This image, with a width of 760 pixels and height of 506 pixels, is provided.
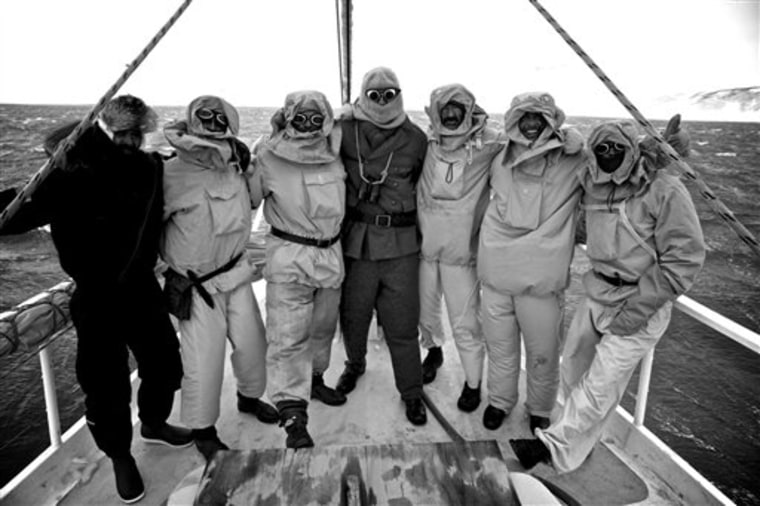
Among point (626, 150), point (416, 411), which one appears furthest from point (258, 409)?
point (626, 150)

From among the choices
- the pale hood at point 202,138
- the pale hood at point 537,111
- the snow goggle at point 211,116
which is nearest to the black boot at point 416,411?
the pale hood at point 537,111

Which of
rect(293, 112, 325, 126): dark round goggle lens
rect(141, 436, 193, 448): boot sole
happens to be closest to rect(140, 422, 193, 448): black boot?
rect(141, 436, 193, 448): boot sole

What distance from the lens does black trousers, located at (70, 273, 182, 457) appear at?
2031mm

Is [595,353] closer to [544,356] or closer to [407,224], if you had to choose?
[544,356]

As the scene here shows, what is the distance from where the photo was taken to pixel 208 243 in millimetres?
2299

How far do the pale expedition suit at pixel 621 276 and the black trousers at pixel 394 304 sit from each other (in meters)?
0.80

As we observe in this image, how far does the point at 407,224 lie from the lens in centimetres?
275

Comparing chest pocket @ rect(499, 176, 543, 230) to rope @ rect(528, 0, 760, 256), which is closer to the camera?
rope @ rect(528, 0, 760, 256)

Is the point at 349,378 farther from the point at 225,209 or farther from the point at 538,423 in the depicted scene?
the point at 225,209

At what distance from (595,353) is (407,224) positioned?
1.11 meters

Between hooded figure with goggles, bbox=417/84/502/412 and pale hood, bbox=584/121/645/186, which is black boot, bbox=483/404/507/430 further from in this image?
pale hood, bbox=584/121/645/186

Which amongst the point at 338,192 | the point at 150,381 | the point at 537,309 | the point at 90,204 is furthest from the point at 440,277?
the point at 90,204

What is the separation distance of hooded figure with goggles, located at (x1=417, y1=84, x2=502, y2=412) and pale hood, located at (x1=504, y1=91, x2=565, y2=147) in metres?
0.21

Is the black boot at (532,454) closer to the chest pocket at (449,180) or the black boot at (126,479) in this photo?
the chest pocket at (449,180)
